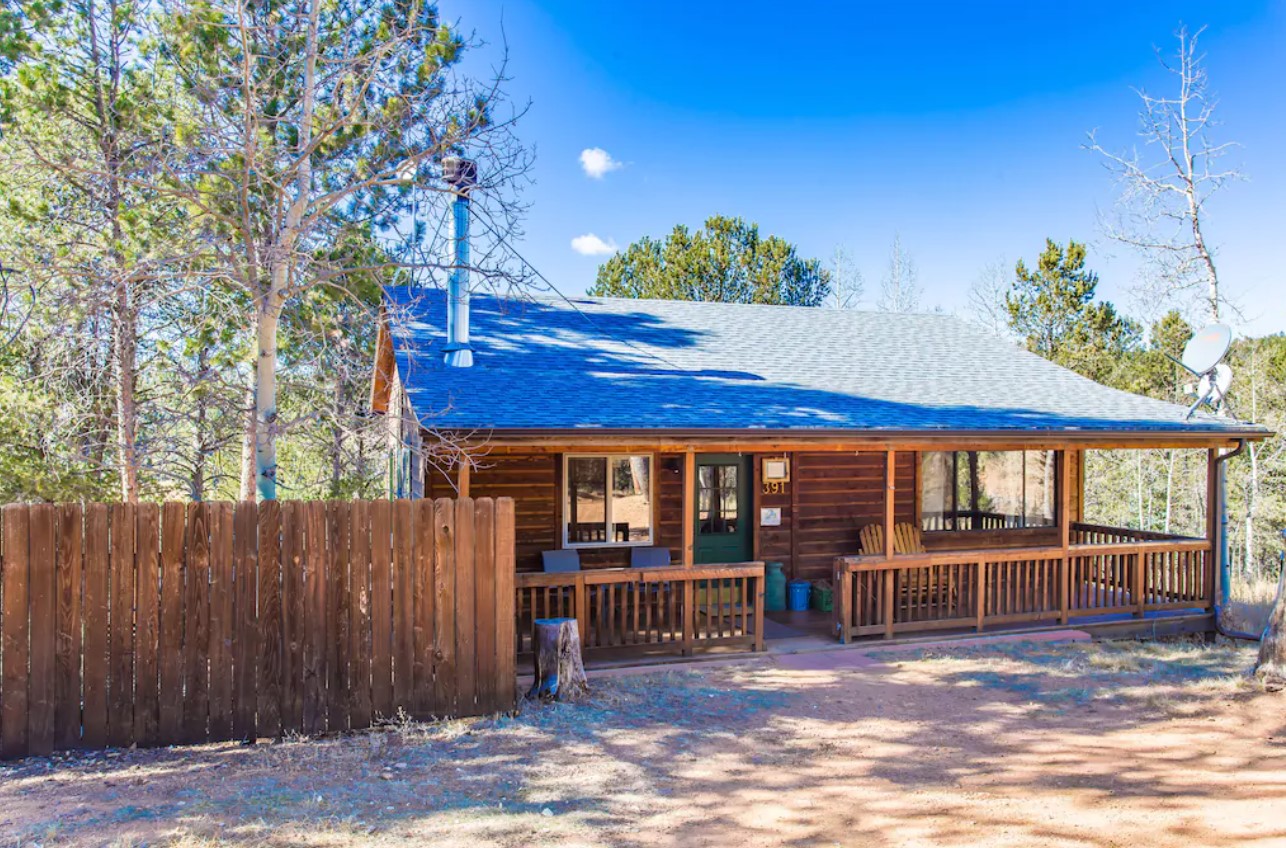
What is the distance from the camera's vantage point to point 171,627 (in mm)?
5781

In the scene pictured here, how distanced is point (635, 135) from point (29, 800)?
2702cm

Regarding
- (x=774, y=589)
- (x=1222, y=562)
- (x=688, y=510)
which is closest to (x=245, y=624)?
(x=688, y=510)

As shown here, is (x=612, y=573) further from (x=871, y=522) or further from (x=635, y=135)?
(x=635, y=135)

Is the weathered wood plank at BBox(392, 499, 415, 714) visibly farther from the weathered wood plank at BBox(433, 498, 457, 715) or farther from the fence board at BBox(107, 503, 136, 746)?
the fence board at BBox(107, 503, 136, 746)

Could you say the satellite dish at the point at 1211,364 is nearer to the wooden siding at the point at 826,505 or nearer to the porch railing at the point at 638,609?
the wooden siding at the point at 826,505

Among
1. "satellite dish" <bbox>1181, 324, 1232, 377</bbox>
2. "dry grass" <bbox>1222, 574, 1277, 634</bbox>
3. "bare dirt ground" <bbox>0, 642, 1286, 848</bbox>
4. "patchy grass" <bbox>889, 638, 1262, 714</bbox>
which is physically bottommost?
"dry grass" <bbox>1222, 574, 1277, 634</bbox>

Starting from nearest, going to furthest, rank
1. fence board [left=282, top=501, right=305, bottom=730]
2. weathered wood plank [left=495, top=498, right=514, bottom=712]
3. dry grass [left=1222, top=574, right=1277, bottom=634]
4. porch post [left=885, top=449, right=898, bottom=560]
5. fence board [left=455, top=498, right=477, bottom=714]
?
fence board [left=282, top=501, right=305, bottom=730] < fence board [left=455, top=498, right=477, bottom=714] < weathered wood plank [left=495, top=498, right=514, bottom=712] < porch post [left=885, top=449, right=898, bottom=560] < dry grass [left=1222, top=574, right=1277, bottom=634]

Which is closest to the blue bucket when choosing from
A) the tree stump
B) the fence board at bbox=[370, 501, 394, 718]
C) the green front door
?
the green front door

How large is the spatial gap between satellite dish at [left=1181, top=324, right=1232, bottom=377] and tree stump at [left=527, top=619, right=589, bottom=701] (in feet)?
28.4

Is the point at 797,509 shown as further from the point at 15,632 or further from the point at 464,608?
the point at 15,632

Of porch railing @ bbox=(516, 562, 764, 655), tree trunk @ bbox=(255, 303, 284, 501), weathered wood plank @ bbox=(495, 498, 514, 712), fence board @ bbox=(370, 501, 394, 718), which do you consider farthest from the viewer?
porch railing @ bbox=(516, 562, 764, 655)

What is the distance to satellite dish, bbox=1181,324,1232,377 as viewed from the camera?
1079 cm

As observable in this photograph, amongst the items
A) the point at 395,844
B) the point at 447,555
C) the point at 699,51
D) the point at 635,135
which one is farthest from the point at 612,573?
the point at 635,135

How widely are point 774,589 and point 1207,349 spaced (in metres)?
6.33
